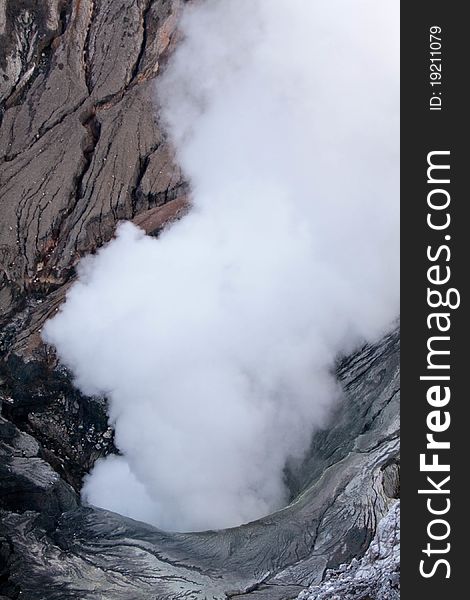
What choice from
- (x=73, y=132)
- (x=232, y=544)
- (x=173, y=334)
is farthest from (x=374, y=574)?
(x=73, y=132)

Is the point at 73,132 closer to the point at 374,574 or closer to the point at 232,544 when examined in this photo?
the point at 232,544

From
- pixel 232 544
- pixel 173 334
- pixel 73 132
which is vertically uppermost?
pixel 73 132

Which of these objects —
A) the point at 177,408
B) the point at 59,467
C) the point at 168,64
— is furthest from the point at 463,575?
the point at 168,64

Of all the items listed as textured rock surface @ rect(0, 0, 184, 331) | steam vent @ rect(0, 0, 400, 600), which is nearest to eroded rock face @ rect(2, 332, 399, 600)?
steam vent @ rect(0, 0, 400, 600)

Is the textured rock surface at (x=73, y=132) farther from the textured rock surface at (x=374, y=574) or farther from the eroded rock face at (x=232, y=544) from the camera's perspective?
the textured rock surface at (x=374, y=574)

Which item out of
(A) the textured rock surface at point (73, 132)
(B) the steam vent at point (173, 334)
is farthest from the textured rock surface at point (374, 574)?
(A) the textured rock surface at point (73, 132)
